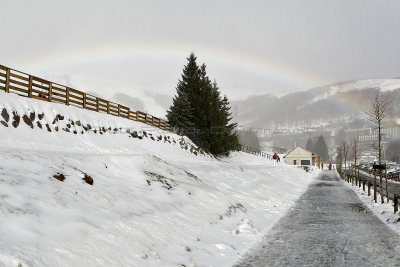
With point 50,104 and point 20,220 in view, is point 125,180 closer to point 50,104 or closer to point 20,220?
point 20,220

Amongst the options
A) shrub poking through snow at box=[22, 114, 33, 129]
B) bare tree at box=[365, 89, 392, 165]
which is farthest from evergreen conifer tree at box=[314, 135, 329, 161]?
shrub poking through snow at box=[22, 114, 33, 129]

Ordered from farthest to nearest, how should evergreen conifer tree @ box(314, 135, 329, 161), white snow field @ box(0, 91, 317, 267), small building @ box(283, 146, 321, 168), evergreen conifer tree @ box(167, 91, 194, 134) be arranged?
evergreen conifer tree @ box(314, 135, 329, 161)
small building @ box(283, 146, 321, 168)
evergreen conifer tree @ box(167, 91, 194, 134)
white snow field @ box(0, 91, 317, 267)

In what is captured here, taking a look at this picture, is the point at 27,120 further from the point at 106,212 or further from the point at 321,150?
the point at 321,150

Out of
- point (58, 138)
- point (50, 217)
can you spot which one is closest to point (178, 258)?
point (50, 217)

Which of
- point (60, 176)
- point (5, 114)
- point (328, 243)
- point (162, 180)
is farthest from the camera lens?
point (5, 114)

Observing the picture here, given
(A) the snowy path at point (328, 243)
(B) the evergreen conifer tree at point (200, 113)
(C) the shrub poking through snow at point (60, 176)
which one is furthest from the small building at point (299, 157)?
(C) the shrub poking through snow at point (60, 176)

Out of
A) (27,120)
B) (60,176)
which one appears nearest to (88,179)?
(60,176)

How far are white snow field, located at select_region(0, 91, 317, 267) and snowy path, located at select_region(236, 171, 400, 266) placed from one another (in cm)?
59

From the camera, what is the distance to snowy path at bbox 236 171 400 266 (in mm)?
6723

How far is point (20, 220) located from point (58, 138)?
36.0 feet

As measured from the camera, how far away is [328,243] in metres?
8.23

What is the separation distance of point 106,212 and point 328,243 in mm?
5582

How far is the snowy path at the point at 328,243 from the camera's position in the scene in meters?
6.72

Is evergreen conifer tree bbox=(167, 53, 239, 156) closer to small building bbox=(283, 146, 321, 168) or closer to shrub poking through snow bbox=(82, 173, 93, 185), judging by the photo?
shrub poking through snow bbox=(82, 173, 93, 185)
